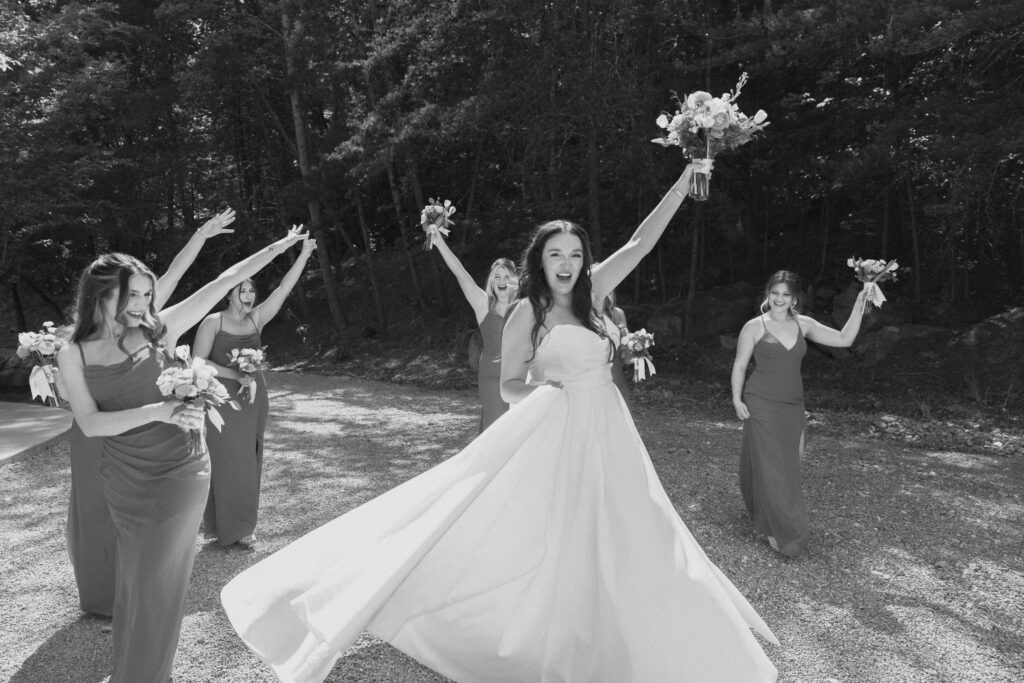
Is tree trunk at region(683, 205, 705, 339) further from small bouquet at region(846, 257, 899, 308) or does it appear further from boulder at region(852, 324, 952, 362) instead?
small bouquet at region(846, 257, 899, 308)

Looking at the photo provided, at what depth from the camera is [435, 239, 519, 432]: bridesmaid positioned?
315 inches

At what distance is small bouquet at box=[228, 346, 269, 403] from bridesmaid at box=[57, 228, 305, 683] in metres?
2.43

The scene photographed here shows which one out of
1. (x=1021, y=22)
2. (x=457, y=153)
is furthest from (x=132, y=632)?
(x=457, y=153)

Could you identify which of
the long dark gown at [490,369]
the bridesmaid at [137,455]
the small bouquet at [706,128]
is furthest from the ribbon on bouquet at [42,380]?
the small bouquet at [706,128]

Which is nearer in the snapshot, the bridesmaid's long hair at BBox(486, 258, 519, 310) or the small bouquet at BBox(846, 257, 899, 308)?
the small bouquet at BBox(846, 257, 899, 308)

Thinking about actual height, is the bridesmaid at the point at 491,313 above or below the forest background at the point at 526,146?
below

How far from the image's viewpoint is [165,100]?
25.6 metres

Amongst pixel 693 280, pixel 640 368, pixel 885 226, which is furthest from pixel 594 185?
pixel 640 368

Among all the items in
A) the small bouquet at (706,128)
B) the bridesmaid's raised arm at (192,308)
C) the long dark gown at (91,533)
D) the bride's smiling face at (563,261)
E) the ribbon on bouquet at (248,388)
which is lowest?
the long dark gown at (91,533)

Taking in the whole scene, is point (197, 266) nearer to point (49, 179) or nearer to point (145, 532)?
point (49, 179)

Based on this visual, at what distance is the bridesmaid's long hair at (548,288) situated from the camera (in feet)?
14.2

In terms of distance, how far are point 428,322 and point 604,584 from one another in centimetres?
1975

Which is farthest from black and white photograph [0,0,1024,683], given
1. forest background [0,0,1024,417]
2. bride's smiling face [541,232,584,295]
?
forest background [0,0,1024,417]

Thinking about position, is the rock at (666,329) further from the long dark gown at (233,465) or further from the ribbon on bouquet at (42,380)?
the ribbon on bouquet at (42,380)
